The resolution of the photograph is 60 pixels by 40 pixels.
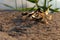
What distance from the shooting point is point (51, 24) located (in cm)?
180

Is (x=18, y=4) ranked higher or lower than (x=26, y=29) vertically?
higher

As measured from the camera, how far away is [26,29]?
5.60 ft

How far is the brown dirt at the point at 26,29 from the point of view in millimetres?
1599

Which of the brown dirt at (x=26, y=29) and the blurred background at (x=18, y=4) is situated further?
the blurred background at (x=18, y=4)

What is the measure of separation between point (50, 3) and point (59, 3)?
0.10 meters

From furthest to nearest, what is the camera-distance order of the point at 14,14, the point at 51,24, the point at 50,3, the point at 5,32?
the point at 50,3
the point at 14,14
the point at 51,24
the point at 5,32

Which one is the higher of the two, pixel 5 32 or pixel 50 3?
pixel 50 3

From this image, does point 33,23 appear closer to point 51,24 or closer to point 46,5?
point 51,24

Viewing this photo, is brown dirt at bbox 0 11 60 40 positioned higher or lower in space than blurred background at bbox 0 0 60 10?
lower

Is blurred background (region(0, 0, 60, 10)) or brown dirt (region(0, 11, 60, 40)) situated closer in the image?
brown dirt (region(0, 11, 60, 40))

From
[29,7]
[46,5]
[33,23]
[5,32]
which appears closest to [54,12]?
[46,5]

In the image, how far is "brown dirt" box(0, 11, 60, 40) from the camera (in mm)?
1599

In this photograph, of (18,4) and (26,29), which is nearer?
(26,29)

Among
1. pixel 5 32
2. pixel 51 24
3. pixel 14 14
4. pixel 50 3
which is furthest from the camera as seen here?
pixel 50 3
